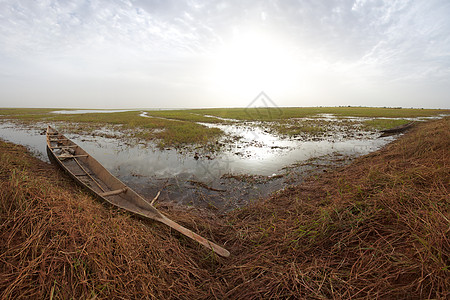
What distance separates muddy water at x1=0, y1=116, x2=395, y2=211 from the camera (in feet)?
20.4

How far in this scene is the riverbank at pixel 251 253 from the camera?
188cm

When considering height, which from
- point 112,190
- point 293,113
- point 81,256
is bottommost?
point 112,190

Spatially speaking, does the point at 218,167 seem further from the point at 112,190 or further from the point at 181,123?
the point at 181,123

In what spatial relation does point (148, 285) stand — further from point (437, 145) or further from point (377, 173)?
point (437, 145)

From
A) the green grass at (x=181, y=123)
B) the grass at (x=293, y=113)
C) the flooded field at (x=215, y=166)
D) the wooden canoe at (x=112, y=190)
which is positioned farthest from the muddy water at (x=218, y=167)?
the grass at (x=293, y=113)

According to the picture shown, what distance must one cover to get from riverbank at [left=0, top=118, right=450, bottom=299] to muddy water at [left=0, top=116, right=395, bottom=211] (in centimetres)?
251

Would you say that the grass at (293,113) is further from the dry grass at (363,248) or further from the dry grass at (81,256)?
the dry grass at (81,256)

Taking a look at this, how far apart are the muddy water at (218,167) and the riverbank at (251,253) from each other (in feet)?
8.23

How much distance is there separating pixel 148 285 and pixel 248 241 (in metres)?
1.84

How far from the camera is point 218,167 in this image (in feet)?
28.1

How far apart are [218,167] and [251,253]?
5.46 meters

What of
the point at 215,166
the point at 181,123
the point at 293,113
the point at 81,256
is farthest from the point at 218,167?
the point at 293,113

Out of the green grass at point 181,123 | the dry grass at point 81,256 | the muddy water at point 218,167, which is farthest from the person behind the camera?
the green grass at point 181,123

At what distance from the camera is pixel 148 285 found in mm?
2361
